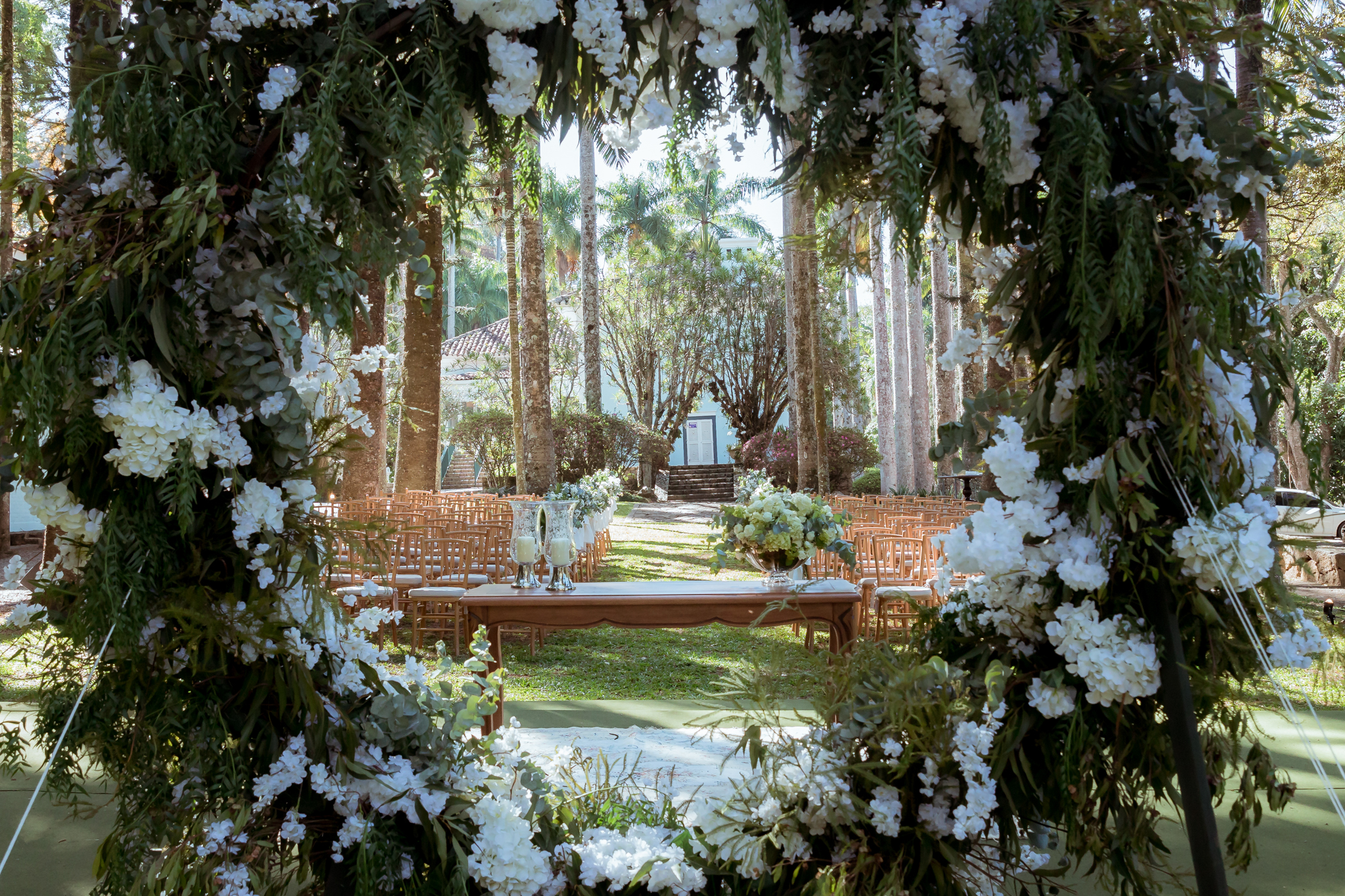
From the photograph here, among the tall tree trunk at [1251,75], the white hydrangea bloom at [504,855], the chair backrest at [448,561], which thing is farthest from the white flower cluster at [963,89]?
the chair backrest at [448,561]

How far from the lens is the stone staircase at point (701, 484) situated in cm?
2358

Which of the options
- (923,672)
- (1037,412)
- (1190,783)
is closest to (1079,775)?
(1190,783)

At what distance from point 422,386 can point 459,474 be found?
1616 cm

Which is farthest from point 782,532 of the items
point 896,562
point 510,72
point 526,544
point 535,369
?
point 535,369

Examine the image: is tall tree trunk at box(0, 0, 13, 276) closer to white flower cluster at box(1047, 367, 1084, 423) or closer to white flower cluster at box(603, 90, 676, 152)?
white flower cluster at box(603, 90, 676, 152)

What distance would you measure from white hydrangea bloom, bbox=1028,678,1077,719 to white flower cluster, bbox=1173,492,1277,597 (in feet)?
1.12

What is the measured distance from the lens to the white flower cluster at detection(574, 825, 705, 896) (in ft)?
6.75

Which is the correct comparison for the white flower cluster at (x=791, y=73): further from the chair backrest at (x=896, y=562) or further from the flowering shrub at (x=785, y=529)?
the chair backrest at (x=896, y=562)

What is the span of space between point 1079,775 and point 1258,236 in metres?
4.69

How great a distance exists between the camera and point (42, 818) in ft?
10.6

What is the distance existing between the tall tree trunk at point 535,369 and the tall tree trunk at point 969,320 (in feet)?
16.8

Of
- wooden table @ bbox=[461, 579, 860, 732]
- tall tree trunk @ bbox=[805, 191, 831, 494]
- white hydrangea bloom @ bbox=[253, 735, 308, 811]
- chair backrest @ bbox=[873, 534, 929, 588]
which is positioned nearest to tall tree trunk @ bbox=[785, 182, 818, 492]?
tall tree trunk @ bbox=[805, 191, 831, 494]

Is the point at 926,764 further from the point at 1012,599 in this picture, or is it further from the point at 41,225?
the point at 41,225

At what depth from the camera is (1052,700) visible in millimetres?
2004
